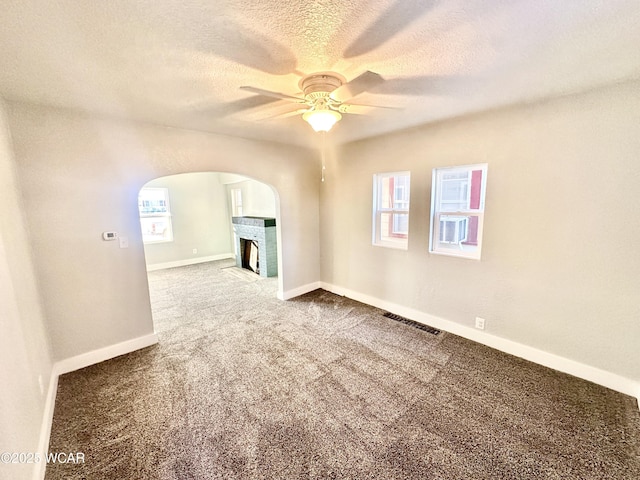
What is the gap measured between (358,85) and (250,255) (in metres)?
4.88

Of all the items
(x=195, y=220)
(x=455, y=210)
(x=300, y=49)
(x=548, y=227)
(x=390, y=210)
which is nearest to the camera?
(x=300, y=49)

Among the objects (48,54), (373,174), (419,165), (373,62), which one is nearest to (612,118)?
(419,165)

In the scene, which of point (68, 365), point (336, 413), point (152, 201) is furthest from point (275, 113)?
point (152, 201)

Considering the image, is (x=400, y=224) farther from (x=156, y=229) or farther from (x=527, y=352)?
(x=156, y=229)

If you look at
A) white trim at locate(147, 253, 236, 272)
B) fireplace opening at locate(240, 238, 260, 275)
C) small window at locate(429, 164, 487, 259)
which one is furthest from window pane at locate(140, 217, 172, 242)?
small window at locate(429, 164, 487, 259)

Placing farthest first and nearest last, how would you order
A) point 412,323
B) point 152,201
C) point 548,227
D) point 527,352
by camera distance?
point 152,201 < point 412,323 < point 527,352 < point 548,227

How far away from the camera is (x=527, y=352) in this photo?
2.52 meters

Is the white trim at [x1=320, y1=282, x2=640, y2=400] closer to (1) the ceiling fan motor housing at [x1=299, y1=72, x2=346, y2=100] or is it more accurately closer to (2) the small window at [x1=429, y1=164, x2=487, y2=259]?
(2) the small window at [x1=429, y1=164, x2=487, y2=259]

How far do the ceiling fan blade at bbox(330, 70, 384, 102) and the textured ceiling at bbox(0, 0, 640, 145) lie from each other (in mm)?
71

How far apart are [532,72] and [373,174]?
6.39ft

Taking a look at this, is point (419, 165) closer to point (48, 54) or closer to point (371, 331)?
point (371, 331)

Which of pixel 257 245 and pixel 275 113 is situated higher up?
pixel 275 113

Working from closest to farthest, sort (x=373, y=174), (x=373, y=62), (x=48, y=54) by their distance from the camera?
(x=48, y=54) < (x=373, y=62) < (x=373, y=174)

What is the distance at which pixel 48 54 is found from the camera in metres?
1.47
